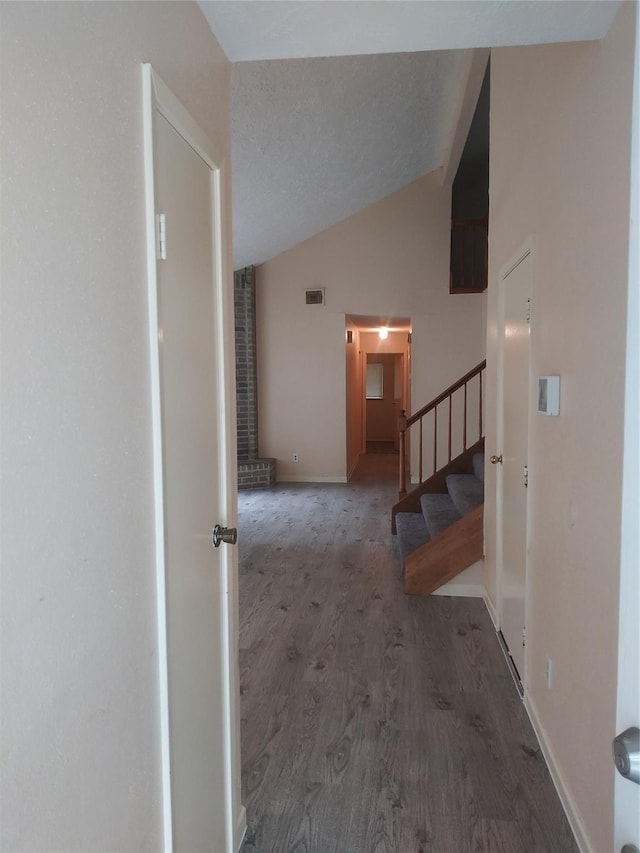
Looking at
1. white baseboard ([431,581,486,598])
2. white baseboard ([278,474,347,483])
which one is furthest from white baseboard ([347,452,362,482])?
white baseboard ([431,581,486,598])

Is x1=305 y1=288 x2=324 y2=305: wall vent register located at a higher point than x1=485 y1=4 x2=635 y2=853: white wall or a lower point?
higher

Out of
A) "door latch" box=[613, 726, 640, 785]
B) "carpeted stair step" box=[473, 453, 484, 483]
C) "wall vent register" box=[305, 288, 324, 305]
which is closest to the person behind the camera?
"door latch" box=[613, 726, 640, 785]

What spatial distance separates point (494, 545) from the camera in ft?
10.6

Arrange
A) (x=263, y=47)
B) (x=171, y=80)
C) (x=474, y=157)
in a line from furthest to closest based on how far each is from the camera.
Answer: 1. (x=474, y=157)
2. (x=263, y=47)
3. (x=171, y=80)

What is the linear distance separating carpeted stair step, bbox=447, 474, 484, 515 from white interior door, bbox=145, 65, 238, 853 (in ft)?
8.73

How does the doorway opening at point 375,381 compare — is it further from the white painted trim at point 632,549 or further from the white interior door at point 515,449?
the white painted trim at point 632,549

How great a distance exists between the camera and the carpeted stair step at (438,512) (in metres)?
3.97

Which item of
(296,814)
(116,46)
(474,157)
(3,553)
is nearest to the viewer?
(3,553)

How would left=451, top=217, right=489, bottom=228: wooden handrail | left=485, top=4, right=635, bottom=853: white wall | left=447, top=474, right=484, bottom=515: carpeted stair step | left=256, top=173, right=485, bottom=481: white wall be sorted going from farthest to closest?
left=256, top=173, right=485, bottom=481: white wall, left=451, top=217, right=489, bottom=228: wooden handrail, left=447, top=474, right=484, bottom=515: carpeted stair step, left=485, top=4, right=635, bottom=853: white wall

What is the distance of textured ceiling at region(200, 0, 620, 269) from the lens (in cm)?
127

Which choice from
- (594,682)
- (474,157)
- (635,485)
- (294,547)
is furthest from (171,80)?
(474,157)

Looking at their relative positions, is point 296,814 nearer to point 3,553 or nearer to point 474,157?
point 3,553

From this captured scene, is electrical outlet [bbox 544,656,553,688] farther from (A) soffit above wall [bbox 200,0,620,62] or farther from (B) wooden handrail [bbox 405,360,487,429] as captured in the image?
(B) wooden handrail [bbox 405,360,487,429]

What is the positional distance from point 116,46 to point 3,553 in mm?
822
